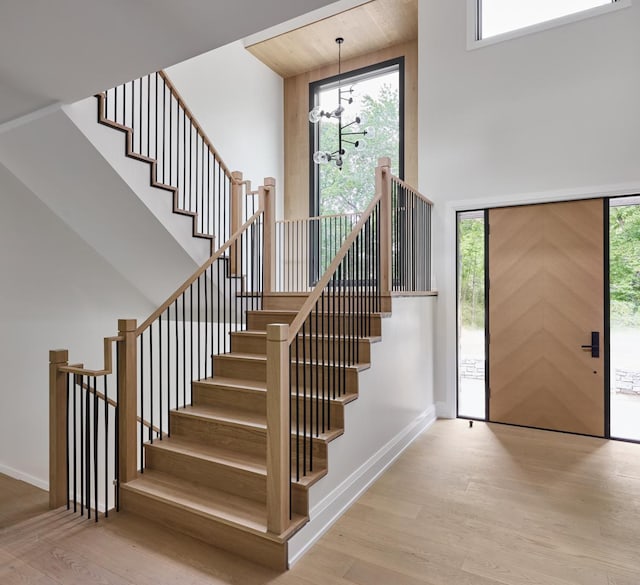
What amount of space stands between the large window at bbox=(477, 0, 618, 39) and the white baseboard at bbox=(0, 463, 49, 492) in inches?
276

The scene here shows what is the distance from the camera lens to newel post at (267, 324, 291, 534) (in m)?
2.23

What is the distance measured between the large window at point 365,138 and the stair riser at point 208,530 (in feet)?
14.8

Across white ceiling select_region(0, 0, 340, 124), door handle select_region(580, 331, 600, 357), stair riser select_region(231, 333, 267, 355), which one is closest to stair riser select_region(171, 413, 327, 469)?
stair riser select_region(231, 333, 267, 355)

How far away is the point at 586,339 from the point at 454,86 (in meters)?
2.97

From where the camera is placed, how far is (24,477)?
5.22 m

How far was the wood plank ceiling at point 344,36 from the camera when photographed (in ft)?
17.1

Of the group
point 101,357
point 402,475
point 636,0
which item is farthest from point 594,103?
point 101,357

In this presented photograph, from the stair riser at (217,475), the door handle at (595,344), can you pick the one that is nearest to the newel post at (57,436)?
the stair riser at (217,475)

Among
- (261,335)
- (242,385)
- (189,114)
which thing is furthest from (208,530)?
(189,114)

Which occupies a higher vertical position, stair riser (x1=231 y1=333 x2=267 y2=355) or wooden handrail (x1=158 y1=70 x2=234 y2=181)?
wooden handrail (x1=158 y1=70 x2=234 y2=181)

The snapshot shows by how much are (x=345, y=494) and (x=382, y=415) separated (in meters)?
0.76

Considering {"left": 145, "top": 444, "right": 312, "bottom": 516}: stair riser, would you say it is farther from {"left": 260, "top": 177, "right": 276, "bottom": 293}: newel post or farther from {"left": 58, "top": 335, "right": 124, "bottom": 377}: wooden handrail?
{"left": 260, "top": 177, "right": 276, "bottom": 293}: newel post

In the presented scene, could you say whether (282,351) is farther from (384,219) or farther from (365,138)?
(365,138)

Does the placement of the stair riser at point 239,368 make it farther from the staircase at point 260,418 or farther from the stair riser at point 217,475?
the stair riser at point 217,475
